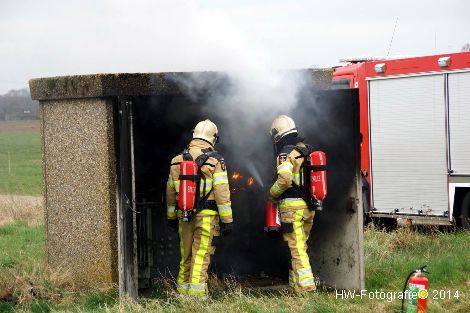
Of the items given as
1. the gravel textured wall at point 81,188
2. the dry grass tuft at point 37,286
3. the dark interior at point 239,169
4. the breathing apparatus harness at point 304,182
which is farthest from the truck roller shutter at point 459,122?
the dry grass tuft at point 37,286

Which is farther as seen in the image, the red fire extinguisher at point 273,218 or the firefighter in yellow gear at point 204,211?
the red fire extinguisher at point 273,218

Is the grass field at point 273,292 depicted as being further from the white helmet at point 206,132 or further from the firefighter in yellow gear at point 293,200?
the white helmet at point 206,132

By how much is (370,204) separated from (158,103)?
5.08m

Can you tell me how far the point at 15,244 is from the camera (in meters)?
11.3

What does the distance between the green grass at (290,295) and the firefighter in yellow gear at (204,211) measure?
0.99ft

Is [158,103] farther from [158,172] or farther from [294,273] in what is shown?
[294,273]

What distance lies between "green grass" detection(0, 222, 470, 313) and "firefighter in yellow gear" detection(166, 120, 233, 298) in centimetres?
30

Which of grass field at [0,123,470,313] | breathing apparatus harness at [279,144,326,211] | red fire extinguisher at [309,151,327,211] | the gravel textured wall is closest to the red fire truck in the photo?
grass field at [0,123,470,313]

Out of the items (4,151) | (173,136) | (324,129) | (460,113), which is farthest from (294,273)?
(4,151)

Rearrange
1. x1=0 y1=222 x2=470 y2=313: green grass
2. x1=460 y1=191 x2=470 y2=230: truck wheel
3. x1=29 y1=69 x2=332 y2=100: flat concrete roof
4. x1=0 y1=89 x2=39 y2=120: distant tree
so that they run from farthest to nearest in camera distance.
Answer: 1. x1=0 y1=89 x2=39 y2=120: distant tree
2. x1=460 y1=191 x2=470 y2=230: truck wheel
3. x1=29 y1=69 x2=332 y2=100: flat concrete roof
4. x1=0 y1=222 x2=470 y2=313: green grass

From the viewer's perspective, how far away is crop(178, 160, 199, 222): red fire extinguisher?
736 cm

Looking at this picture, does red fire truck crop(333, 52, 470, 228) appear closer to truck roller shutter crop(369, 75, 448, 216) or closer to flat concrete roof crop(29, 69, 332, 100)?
truck roller shutter crop(369, 75, 448, 216)

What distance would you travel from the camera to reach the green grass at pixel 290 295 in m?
6.89

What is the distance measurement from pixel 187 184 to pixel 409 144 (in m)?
5.64
